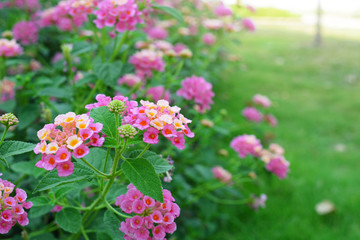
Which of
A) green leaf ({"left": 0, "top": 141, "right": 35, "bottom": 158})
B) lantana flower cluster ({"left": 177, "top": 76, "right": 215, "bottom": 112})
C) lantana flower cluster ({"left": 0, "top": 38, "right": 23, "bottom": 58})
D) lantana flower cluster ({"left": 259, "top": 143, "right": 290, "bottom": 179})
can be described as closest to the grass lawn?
lantana flower cluster ({"left": 259, "top": 143, "right": 290, "bottom": 179})

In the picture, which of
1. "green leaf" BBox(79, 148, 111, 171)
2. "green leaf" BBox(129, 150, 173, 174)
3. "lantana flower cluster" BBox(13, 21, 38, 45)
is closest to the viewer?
"green leaf" BBox(129, 150, 173, 174)

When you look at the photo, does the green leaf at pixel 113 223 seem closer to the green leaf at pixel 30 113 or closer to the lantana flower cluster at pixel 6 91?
the green leaf at pixel 30 113

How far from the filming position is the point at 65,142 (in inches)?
26.0

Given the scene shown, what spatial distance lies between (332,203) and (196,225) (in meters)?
1.08

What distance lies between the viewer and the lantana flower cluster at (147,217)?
2.33 ft

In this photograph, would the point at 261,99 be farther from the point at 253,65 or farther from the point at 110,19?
the point at 253,65

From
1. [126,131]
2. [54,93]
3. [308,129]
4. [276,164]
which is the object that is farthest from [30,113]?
[308,129]

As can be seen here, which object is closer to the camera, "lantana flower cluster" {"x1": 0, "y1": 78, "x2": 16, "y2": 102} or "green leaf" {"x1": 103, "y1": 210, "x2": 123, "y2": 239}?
"green leaf" {"x1": 103, "y1": 210, "x2": 123, "y2": 239}

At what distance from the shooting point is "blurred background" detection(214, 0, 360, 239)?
220 cm

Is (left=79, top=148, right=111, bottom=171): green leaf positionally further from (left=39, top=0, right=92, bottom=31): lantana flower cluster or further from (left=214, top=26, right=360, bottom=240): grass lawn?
(left=214, top=26, right=360, bottom=240): grass lawn

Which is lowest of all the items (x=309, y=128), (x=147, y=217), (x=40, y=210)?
(x=309, y=128)

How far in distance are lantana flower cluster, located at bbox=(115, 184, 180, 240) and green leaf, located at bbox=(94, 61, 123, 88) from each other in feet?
2.02

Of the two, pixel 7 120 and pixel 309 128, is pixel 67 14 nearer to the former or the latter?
pixel 7 120

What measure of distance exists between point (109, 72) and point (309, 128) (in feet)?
9.44
